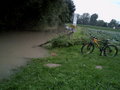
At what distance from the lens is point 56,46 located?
795 cm

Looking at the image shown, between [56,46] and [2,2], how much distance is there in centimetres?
777

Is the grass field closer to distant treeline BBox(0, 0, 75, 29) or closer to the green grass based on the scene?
the green grass

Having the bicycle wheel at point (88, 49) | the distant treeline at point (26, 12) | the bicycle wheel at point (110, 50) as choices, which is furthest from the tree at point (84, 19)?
the bicycle wheel at point (88, 49)

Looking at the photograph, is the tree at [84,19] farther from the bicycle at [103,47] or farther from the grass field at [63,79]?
the grass field at [63,79]

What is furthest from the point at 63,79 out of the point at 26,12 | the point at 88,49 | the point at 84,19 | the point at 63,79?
the point at 84,19

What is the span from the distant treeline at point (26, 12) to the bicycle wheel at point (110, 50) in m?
8.52

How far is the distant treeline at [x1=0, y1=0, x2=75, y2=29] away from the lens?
518 inches

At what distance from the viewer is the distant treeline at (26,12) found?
13148 millimetres

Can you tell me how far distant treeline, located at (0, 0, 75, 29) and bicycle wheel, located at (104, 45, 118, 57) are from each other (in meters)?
8.52

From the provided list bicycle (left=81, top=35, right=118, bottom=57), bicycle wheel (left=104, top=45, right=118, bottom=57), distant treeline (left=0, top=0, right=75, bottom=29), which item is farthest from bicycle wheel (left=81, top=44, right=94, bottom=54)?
distant treeline (left=0, top=0, right=75, bottom=29)

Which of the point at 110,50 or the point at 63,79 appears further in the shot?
the point at 110,50

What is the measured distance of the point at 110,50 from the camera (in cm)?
653

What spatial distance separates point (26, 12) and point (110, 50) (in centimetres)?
1173

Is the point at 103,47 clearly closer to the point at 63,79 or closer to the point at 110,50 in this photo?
the point at 110,50
